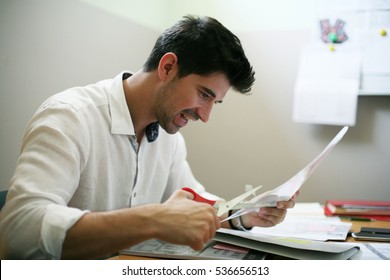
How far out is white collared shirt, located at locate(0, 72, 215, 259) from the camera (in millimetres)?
703

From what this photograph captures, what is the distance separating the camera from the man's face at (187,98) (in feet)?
3.45

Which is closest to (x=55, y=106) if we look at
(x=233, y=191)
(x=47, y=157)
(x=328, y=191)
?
(x=47, y=157)

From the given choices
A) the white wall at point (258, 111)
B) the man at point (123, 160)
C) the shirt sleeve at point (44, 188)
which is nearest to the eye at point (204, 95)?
the man at point (123, 160)

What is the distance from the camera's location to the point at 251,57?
193 cm

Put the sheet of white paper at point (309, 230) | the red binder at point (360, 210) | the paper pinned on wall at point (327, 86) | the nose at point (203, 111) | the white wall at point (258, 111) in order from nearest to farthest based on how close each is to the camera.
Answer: the sheet of white paper at point (309, 230) < the nose at point (203, 111) < the red binder at point (360, 210) < the white wall at point (258, 111) < the paper pinned on wall at point (327, 86)

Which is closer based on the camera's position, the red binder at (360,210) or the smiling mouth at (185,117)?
the smiling mouth at (185,117)

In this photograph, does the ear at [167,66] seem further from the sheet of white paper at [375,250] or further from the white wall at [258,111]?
the sheet of white paper at [375,250]

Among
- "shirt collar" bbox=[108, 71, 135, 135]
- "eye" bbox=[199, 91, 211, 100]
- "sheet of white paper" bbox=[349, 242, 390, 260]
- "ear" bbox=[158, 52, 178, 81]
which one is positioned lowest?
"sheet of white paper" bbox=[349, 242, 390, 260]

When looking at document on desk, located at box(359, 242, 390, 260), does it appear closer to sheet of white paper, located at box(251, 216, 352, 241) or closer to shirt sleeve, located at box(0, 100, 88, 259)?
sheet of white paper, located at box(251, 216, 352, 241)

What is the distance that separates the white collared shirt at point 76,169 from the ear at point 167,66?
12 cm

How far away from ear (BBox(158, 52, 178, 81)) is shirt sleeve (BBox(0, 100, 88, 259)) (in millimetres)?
269

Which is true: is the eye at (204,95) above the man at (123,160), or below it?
above

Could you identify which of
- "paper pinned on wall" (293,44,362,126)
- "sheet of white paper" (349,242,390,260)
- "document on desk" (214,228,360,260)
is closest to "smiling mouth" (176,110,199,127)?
"document on desk" (214,228,360,260)

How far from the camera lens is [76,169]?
2.79ft
